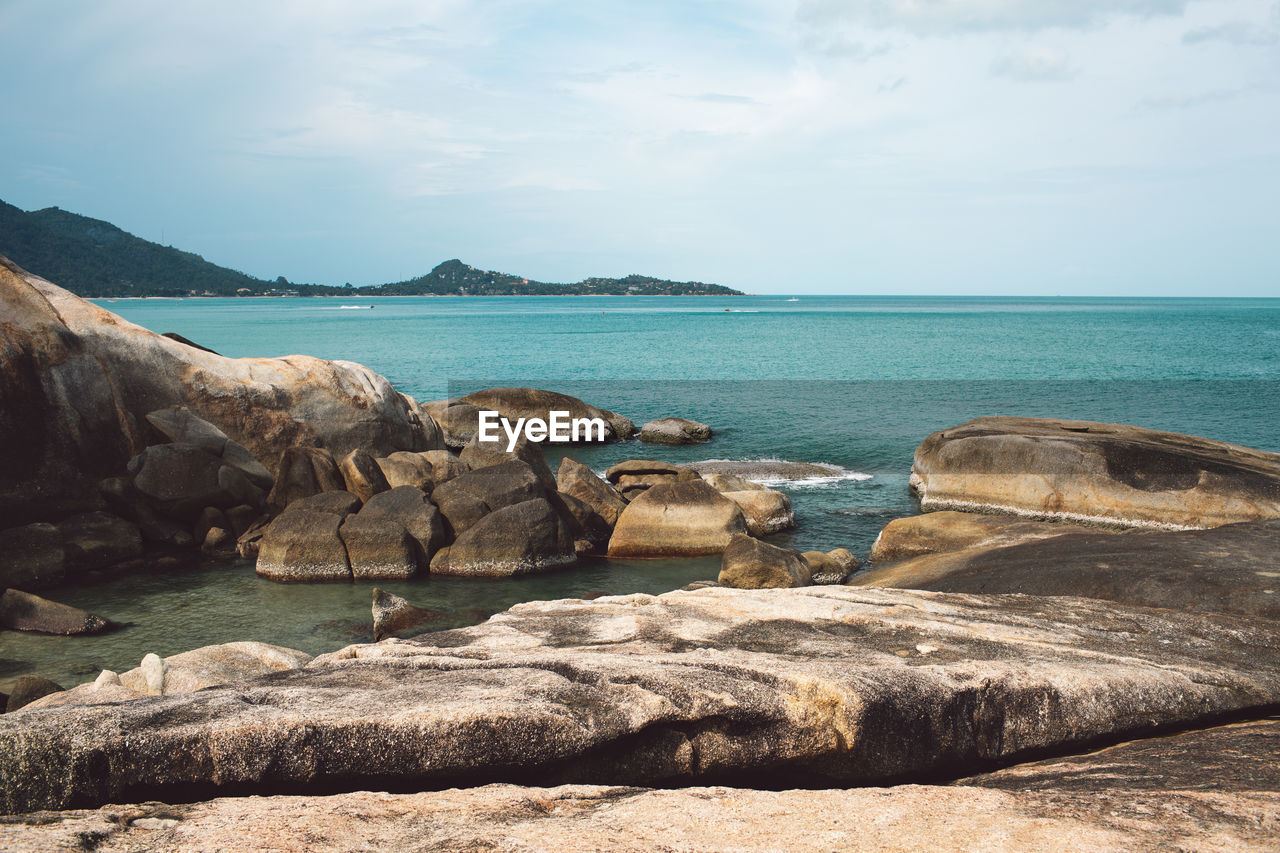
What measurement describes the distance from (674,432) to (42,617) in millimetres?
23575

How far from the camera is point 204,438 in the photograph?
1877 centimetres

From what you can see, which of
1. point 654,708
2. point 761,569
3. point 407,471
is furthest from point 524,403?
point 654,708

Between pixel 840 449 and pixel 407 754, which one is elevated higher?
pixel 407 754

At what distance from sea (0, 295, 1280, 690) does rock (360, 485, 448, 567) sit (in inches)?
33.9

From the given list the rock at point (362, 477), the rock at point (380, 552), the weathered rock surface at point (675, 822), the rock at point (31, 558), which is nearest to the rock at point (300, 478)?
the rock at point (362, 477)

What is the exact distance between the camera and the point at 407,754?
409cm

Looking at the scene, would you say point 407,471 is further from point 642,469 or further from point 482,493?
point 642,469

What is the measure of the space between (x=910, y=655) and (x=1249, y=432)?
37.0 meters

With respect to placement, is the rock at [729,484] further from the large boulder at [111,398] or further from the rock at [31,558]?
the rock at [31,558]

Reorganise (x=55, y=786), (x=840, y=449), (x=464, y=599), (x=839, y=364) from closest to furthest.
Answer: (x=55, y=786) < (x=464, y=599) < (x=840, y=449) < (x=839, y=364)

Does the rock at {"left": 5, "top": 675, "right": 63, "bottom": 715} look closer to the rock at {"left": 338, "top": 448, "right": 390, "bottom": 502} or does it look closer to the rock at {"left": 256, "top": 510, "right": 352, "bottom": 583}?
the rock at {"left": 256, "top": 510, "right": 352, "bottom": 583}

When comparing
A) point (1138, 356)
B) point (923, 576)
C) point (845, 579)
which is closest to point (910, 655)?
point (923, 576)

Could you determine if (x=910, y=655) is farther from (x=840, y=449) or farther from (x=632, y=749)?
(x=840, y=449)

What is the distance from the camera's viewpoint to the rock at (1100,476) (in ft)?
56.7
